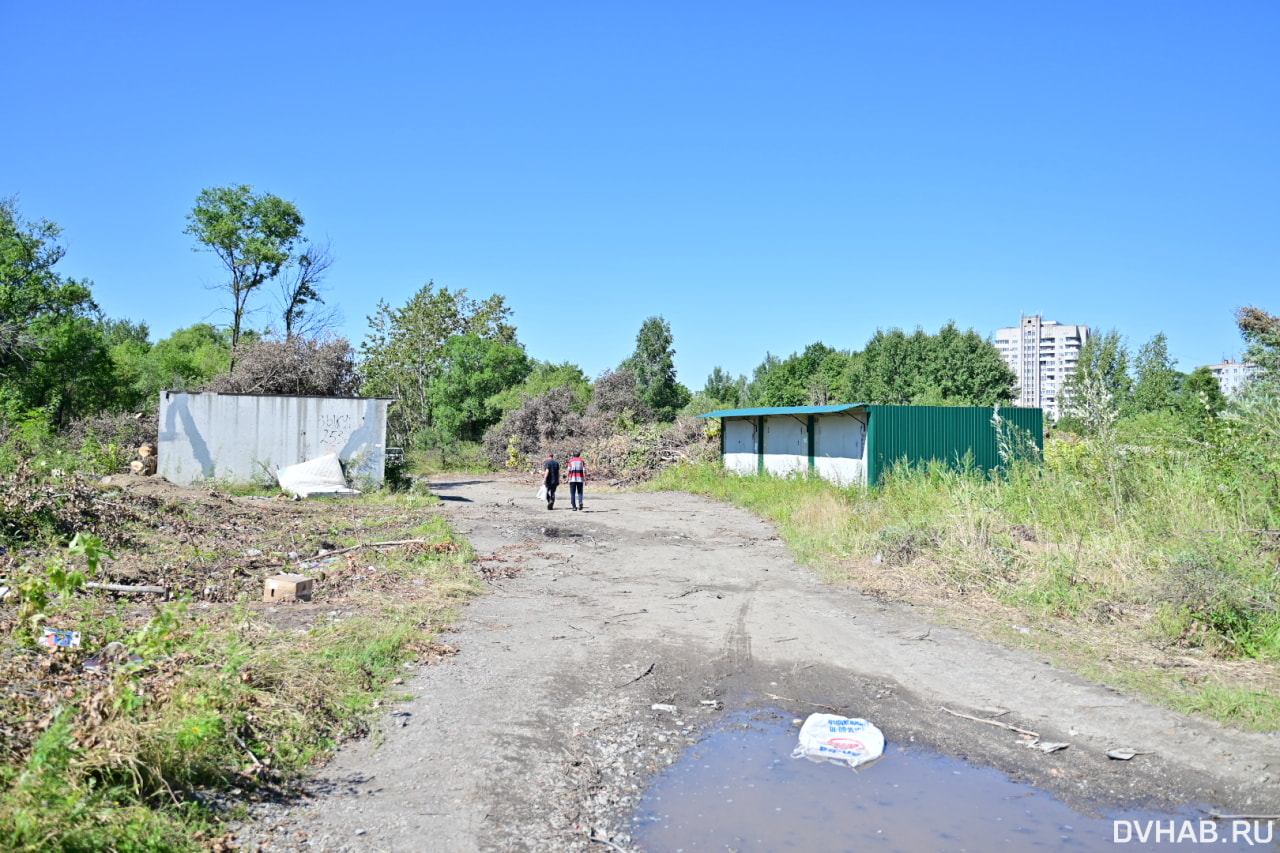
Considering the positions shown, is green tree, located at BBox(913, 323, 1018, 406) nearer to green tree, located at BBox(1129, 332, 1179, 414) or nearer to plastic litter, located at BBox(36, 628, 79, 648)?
green tree, located at BBox(1129, 332, 1179, 414)

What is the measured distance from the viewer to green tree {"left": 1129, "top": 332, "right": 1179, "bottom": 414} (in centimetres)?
3683

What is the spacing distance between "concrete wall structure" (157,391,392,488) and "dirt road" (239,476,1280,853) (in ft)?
45.6

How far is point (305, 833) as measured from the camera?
398cm

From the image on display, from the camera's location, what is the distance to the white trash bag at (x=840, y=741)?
5.23 m

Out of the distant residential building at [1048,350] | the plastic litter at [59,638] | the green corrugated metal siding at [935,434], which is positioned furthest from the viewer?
the distant residential building at [1048,350]

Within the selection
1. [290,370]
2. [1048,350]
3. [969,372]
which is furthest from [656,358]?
[1048,350]

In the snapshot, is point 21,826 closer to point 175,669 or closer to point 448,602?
point 175,669

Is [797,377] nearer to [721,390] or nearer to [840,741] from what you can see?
[721,390]

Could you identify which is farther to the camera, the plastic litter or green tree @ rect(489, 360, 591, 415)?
green tree @ rect(489, 360, 591, 415)

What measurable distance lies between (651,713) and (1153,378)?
40.3 m

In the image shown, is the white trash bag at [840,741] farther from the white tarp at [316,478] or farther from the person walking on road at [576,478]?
the white tarp at [316,478]

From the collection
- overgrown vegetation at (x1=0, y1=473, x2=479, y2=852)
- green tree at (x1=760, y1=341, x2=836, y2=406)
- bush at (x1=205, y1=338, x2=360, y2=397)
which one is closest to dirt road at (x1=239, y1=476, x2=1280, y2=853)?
overgrown vegetation at (x1=0, y1=473, x2=479, y2=852)

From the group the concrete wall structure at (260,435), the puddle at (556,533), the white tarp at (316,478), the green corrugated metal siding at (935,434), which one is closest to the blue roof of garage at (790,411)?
the green corrugated metal siding at (935,434)

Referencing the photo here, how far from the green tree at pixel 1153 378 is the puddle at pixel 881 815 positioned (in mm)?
36532
